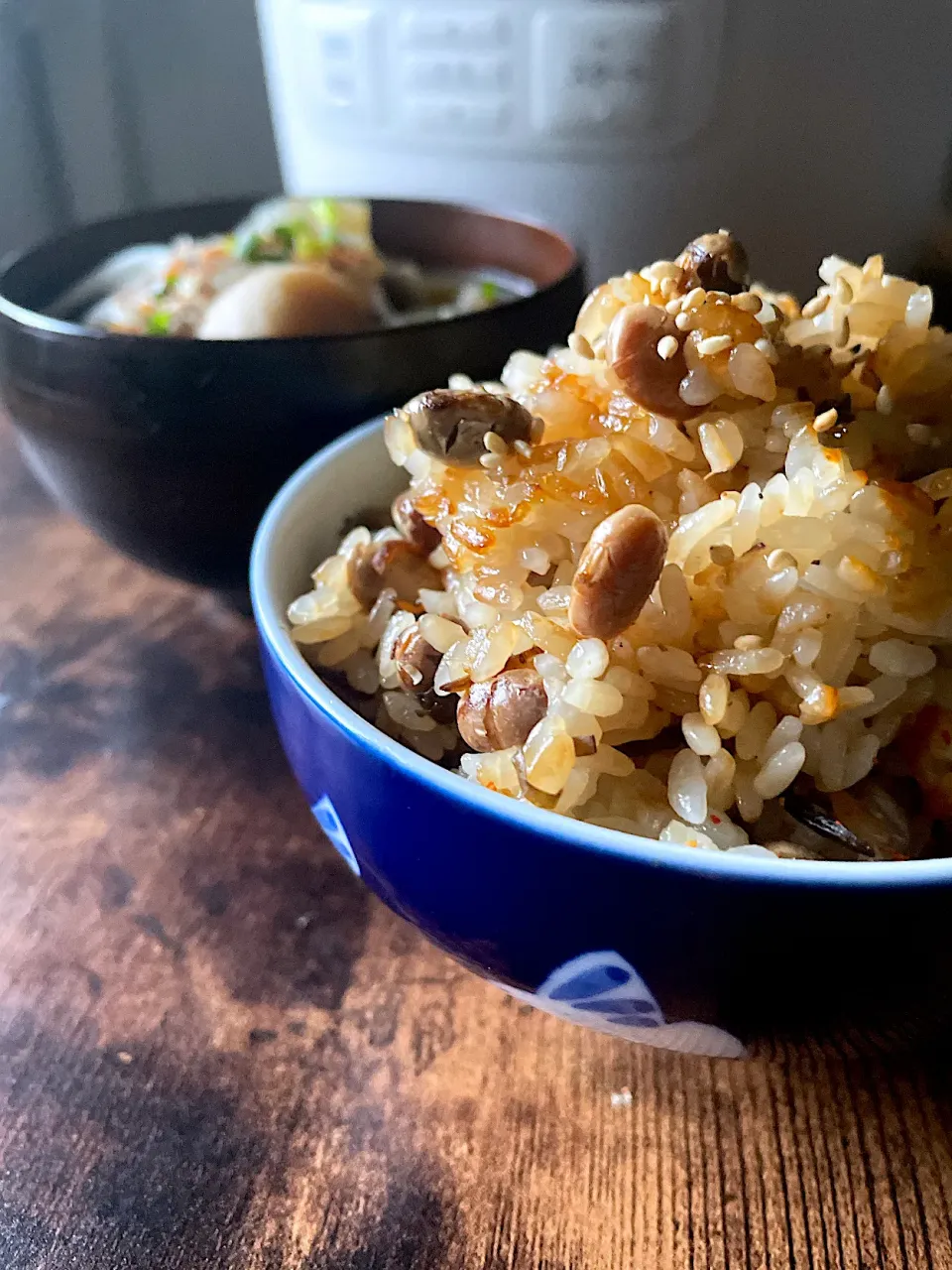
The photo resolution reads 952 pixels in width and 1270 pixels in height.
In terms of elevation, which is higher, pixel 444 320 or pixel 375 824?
pixel 444 320

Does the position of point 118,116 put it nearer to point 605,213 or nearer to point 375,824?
point 605,213

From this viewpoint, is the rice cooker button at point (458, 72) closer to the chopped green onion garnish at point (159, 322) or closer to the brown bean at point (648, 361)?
the chopped green onion garnish at point (159, 322)

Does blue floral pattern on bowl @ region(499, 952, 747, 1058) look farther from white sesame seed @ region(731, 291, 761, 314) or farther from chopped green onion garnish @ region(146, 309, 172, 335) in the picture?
chopped green onion garnish @ region(146, 309, 172, 335)

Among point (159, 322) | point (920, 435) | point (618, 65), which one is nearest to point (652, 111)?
point (618, 65)

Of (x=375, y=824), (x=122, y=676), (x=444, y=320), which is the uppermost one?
(x=444, y=320)

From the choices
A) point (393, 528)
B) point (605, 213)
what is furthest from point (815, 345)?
point (605, 213)

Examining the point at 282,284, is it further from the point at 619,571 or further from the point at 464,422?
the point at 619,571

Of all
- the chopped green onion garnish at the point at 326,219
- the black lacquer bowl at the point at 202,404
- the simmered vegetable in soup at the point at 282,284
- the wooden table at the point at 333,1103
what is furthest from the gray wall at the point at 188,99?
the wooden table at the point at 333,1103
